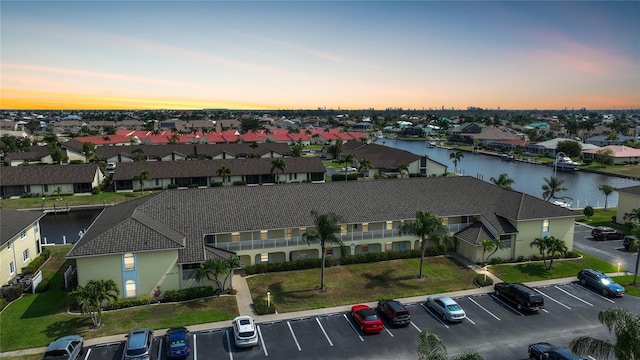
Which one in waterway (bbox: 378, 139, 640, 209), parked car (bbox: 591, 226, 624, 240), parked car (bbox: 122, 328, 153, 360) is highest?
parked car (bbox: 591, 226, 624, 240)

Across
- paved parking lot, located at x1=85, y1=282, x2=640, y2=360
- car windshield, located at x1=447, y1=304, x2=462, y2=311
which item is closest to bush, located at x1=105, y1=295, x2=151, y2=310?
paved parking lot, located at x1=85, y1=282, x2=640, y2=360

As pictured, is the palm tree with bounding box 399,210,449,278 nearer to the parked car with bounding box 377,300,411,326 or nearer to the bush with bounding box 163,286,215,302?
the parked car with bounding box 377,300,411,326

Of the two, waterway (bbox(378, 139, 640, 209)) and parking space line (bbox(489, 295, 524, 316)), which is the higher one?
parking space line (bbox(489, 295, 524, 316))

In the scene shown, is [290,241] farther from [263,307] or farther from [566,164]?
[566,164]

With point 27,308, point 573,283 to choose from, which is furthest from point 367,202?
point 27,308

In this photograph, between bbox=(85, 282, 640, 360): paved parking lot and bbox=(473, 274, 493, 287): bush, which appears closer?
bbox=(85, 282, 640, 360): paved parking lot

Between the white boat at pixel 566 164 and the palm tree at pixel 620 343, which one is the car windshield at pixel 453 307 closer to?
the palm tree at pixel 620 343

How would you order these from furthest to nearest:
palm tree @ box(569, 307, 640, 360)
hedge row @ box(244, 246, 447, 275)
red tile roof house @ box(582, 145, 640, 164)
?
red tile roof house @ box(582, 145, 640, 164), hedge row @ box(244, 246, 447, 275), palm tree @ box(569, 307, 640, 360)
